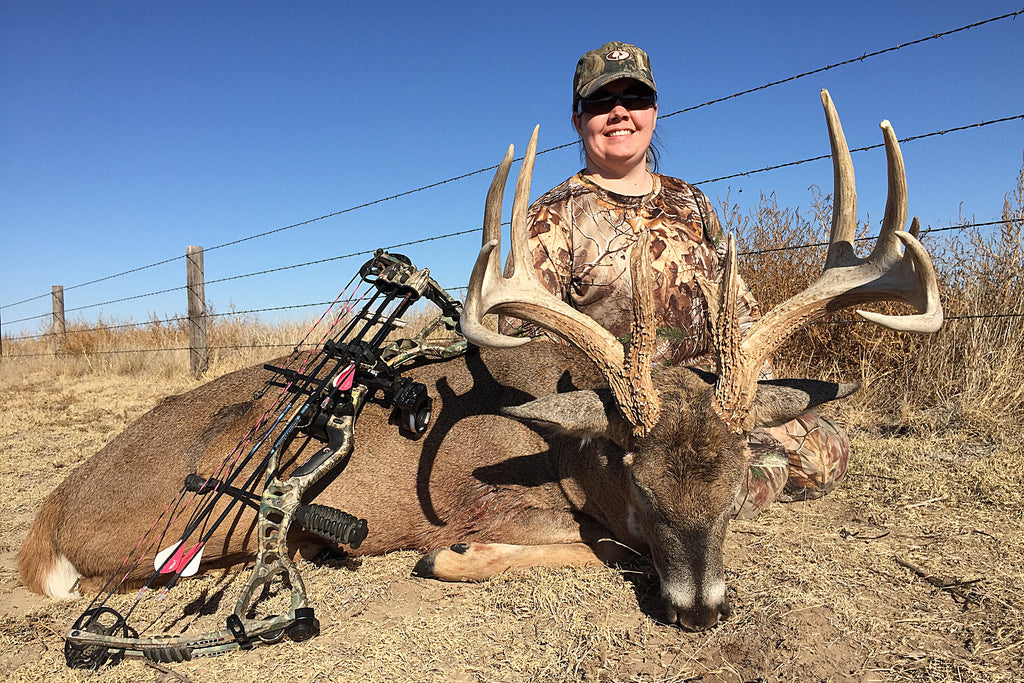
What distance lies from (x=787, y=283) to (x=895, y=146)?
4.40m

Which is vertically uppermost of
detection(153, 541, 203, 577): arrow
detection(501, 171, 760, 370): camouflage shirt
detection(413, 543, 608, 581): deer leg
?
detection(501, 171, 760, 370): camouflage shirt

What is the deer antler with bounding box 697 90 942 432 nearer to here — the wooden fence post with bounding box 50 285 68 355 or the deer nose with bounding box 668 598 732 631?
the deer nose with bounding box 668 598 732 631

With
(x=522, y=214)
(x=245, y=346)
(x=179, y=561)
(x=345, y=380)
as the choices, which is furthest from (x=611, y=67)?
(x=245, y=346)

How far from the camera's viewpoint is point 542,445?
11.8 feet

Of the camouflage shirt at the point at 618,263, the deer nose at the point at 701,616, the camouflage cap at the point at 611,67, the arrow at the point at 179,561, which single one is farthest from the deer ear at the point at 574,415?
the camouflage cap at the point at 611,67

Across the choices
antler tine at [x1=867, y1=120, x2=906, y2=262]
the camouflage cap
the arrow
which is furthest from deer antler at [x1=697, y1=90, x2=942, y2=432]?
the arrow

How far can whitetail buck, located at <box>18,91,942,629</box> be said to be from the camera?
266 cm

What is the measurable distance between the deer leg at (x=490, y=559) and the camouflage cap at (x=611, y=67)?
9.48 ft

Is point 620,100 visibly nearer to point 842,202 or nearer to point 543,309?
point 842,202

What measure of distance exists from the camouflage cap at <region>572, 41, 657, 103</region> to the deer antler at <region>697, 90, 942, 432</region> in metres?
1.60

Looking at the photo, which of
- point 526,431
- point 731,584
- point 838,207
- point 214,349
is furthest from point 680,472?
point 214,349

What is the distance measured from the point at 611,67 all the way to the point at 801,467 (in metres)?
2.79

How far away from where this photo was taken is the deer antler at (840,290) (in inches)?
102

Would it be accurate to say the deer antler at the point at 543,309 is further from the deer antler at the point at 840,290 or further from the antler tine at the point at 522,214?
the deer antler at the point at 840,290
